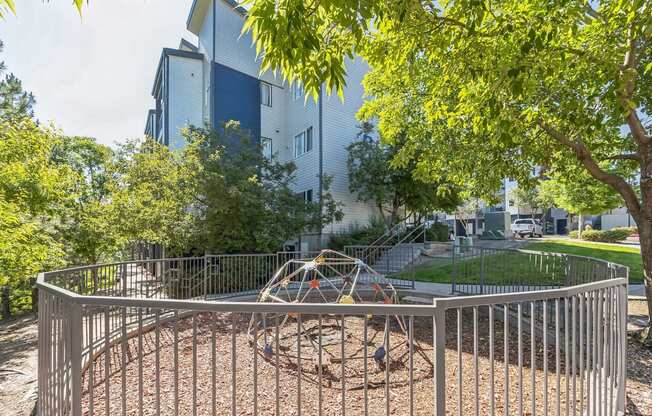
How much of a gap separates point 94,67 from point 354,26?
1055cm

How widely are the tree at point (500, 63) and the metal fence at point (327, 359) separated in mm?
2099

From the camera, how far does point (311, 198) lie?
56.5 feet

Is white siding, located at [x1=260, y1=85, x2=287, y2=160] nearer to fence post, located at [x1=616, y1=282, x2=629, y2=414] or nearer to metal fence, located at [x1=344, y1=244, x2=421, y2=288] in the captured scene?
metal fence, located at [x1=344, y1=244, x2=421, y2=288]

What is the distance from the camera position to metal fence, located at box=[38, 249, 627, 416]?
246 cm

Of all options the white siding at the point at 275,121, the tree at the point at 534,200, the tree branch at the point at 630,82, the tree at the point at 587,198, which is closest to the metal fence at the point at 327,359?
the tree branch at the point at 630,82

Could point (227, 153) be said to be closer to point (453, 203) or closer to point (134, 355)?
point (134, 355)

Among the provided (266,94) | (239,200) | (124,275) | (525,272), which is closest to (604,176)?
(525,272)

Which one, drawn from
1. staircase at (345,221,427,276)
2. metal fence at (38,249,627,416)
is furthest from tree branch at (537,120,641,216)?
staircase at (345,221,427,276)

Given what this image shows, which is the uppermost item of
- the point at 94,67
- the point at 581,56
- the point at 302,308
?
the point at 94,67

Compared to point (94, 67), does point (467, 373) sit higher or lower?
lower

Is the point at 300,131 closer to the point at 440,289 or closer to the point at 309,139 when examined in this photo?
the point at 309,139

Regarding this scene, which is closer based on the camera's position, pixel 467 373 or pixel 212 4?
pixel 467 373

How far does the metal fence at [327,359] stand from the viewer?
246cm

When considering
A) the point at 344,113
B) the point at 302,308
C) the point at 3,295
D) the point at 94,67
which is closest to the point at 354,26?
the point at 302,308
